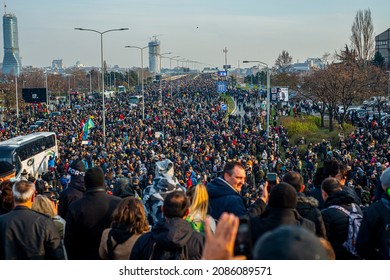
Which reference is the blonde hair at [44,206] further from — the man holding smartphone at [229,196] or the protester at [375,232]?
the protester at [375,232]

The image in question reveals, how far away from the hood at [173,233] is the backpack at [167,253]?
36mm

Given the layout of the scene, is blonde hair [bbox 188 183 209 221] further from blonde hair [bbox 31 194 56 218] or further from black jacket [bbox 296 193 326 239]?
blonde hair [bbox 31 194 56 218]

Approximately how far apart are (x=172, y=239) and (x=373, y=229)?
1.72 meters

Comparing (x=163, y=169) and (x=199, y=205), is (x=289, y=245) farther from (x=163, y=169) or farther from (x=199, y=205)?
(x=163, y=169)

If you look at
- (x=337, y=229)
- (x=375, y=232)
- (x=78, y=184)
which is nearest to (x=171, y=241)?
(x=375, y=232)

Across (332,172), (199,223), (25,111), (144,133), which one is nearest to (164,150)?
(144,133)

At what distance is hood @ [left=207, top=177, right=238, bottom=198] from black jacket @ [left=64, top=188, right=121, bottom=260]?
941 millimetres

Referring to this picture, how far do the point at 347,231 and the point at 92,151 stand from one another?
27.0 metres

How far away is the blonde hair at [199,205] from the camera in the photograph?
5.14 metres

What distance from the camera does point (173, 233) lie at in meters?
4.55

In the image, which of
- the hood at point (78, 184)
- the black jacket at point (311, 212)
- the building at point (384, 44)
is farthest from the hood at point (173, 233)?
the building at point (384, 44)

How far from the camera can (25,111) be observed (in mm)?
69188

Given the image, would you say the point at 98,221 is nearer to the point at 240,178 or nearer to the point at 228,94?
the point at 240,178

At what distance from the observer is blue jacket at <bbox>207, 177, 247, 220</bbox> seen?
571 cm
